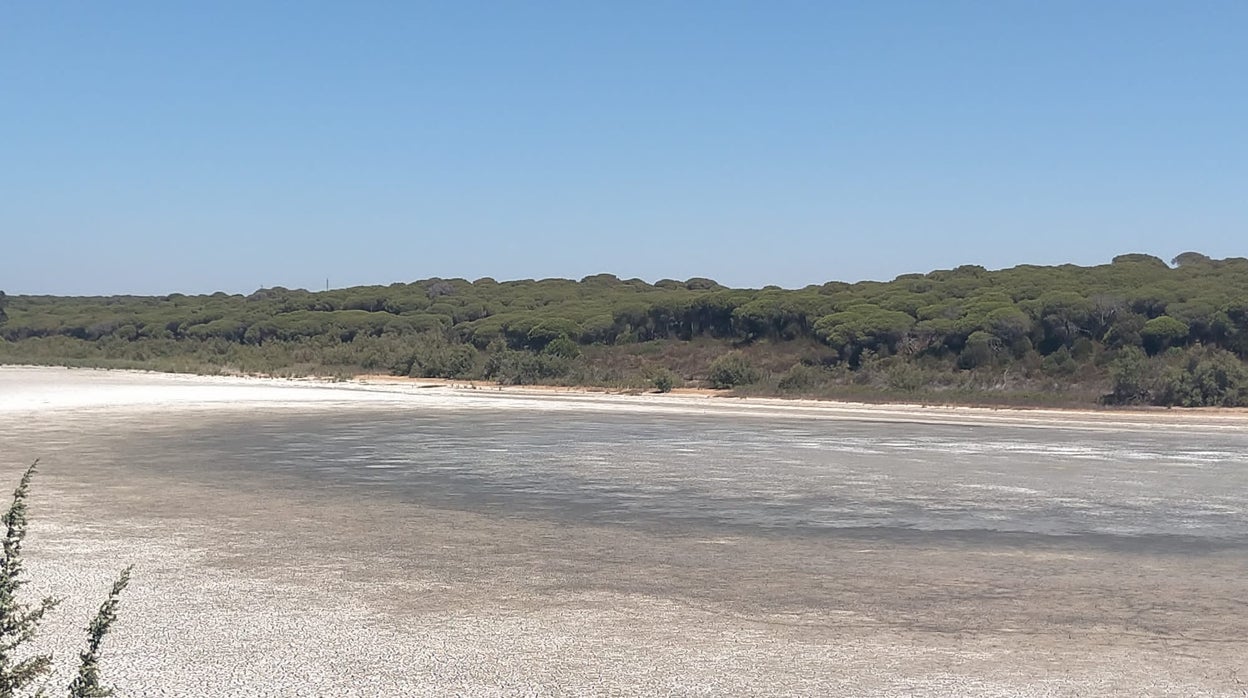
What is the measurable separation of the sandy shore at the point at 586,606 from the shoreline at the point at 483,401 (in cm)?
1623

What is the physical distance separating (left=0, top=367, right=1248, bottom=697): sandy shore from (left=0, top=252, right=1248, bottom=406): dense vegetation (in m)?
22.1

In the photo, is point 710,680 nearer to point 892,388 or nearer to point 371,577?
point 371,577

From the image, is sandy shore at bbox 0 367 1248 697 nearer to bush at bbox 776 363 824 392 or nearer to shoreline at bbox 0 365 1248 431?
shoreline at bbox 0 365 1248 431

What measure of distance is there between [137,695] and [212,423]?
20.4 meters

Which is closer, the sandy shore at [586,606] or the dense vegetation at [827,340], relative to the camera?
the sandy shore at [586,606]

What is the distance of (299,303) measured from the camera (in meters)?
80.4

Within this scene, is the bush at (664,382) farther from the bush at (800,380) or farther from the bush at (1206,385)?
the bush at (1206,385)

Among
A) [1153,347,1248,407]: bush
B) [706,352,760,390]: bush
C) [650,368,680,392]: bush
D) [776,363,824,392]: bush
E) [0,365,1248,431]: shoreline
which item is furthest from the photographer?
[706,352,760,390]: bush

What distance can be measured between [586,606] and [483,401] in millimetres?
25182

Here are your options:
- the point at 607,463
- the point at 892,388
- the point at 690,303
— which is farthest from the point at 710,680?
the point at 690,303

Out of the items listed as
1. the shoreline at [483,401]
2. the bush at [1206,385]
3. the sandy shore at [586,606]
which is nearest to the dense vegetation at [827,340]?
the bush at [1206,385]

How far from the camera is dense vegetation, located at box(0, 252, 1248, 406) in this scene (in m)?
36.0

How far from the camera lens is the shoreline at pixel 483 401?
92.4ft

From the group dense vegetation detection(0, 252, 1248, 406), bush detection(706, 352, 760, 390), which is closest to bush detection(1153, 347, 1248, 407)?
dense vegetation detection(0, 252, 1248, 406)
